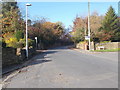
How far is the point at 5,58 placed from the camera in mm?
11719

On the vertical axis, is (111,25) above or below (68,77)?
above

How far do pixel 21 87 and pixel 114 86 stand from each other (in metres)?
3.48

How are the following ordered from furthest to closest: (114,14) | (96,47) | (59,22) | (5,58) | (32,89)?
(59,22), (114,14), (96,47), (5,58), (32,89)

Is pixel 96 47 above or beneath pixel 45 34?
beneath

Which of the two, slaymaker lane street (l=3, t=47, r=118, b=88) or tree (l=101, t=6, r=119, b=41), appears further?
tree (l=101, t=6, r=119, b=41)

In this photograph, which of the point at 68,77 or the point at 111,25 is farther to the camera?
the point at 111,25

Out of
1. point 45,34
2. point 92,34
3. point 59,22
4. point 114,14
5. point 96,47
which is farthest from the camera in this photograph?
point 59,22

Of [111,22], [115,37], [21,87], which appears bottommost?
[21,87]

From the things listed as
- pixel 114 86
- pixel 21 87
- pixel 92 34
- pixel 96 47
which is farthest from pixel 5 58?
pixel 92 34

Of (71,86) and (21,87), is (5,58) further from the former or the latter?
(71,86)

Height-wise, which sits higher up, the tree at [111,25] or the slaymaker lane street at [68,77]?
the tree at [111,25]

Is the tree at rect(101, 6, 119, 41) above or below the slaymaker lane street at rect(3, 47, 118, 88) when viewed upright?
above

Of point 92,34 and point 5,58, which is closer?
point 5,58

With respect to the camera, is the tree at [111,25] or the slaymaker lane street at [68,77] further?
the tree at [111,25]
